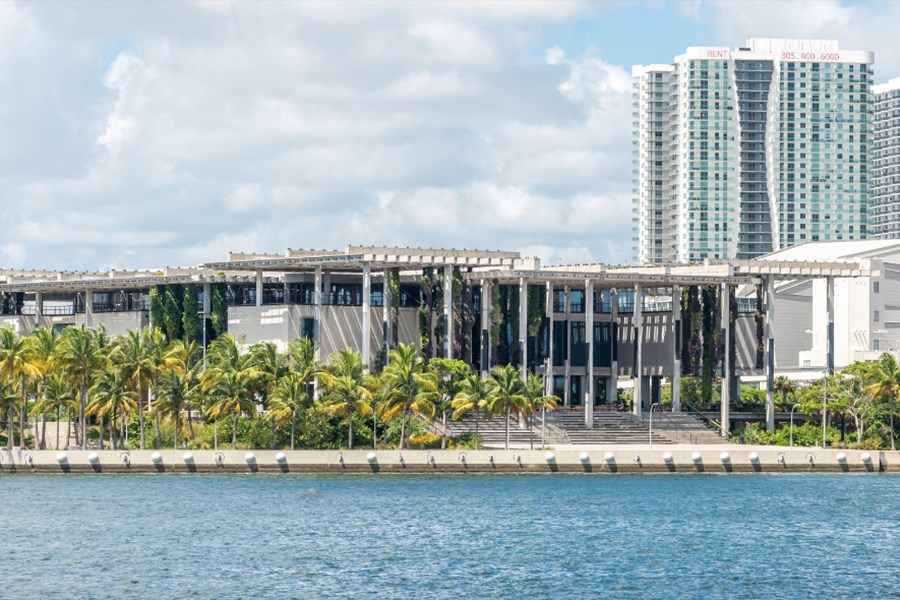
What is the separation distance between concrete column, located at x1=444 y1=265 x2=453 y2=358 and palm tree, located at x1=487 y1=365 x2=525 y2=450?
19653mm

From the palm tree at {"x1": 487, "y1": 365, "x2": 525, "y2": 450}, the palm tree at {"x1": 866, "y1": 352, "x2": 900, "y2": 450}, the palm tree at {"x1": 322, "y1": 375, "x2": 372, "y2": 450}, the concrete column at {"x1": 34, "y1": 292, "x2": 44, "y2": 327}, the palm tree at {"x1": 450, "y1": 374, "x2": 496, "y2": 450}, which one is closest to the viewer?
the palm tree at {"x1": 322, "y1": 375, "x2": 372, "y2": 450}

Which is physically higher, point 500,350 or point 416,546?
point 500,350

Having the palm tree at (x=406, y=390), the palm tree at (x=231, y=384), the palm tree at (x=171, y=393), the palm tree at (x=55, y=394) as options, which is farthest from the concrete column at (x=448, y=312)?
the palm tree at (x=55, y=394)

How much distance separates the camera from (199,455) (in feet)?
431

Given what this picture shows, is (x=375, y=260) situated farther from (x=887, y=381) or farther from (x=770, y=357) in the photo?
(x=887, y=381)

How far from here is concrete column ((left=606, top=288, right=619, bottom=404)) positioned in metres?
177

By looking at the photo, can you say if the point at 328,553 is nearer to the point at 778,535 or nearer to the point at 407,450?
the point at 778,535

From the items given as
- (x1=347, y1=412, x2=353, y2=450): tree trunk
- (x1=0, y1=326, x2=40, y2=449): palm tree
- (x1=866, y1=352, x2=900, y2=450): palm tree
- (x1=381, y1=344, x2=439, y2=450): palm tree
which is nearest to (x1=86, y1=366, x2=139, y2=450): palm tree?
(x1=0, y1=326, x2=40, y2=449): palm tree

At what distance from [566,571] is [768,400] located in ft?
261

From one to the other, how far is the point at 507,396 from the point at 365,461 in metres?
13.6

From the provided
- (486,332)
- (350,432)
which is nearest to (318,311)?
(486,332)

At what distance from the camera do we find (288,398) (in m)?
135

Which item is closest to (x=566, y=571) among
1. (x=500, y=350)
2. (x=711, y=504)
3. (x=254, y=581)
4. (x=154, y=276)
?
(x=254, y=581)

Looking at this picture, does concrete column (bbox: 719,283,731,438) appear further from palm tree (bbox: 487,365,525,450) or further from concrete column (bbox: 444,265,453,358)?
palm tree (bbox: 487,365,525,450)
